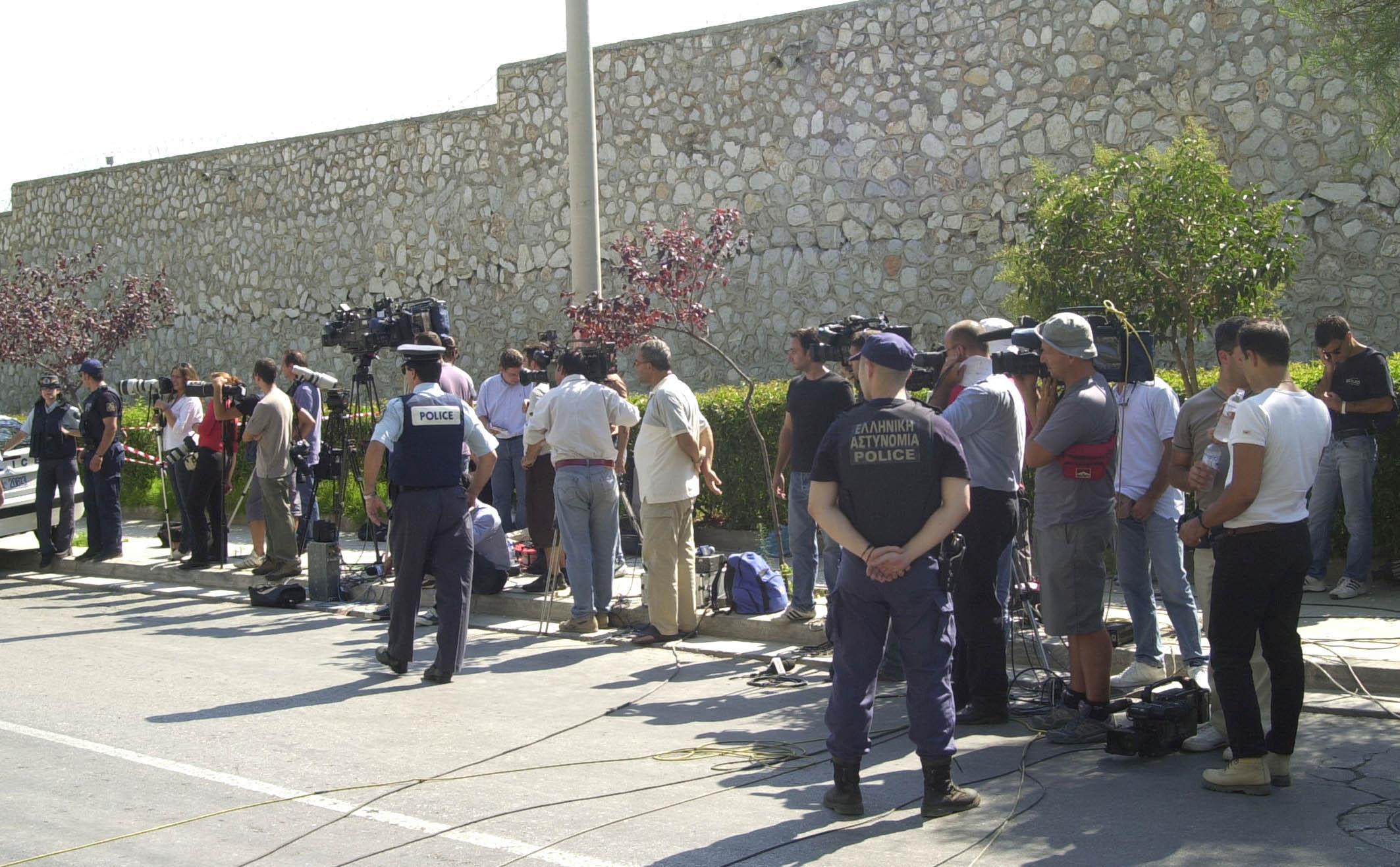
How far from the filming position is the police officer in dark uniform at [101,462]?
1358 centimetres

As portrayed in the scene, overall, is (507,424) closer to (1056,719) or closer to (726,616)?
(726,616)

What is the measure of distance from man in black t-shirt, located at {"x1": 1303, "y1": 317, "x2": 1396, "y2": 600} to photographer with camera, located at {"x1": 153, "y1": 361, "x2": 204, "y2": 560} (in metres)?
10.0

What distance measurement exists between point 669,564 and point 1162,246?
14.1ft

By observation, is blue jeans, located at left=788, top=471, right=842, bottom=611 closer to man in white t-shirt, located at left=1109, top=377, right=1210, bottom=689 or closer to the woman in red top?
man in white t-shirt, located at left=1109, top=377, right=1210, bottom=689

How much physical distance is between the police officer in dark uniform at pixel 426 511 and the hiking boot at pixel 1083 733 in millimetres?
3748

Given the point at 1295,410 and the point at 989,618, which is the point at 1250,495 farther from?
the point at 989,618

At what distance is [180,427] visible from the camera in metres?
13.5

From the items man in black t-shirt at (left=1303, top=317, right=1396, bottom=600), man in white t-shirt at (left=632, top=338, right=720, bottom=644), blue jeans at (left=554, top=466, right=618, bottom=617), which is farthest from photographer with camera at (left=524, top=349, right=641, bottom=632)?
man in black t-shirt at (left=1303, top=317, right=1396, bottom=600)

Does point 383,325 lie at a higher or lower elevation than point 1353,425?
higher

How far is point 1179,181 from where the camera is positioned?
10.1 meters

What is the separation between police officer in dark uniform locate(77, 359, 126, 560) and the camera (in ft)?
44.5

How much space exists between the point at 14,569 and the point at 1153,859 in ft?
44.1

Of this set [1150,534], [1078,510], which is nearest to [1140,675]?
[1150,534]

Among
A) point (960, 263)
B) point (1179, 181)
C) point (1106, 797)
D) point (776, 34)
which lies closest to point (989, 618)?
point (1106, 797)
